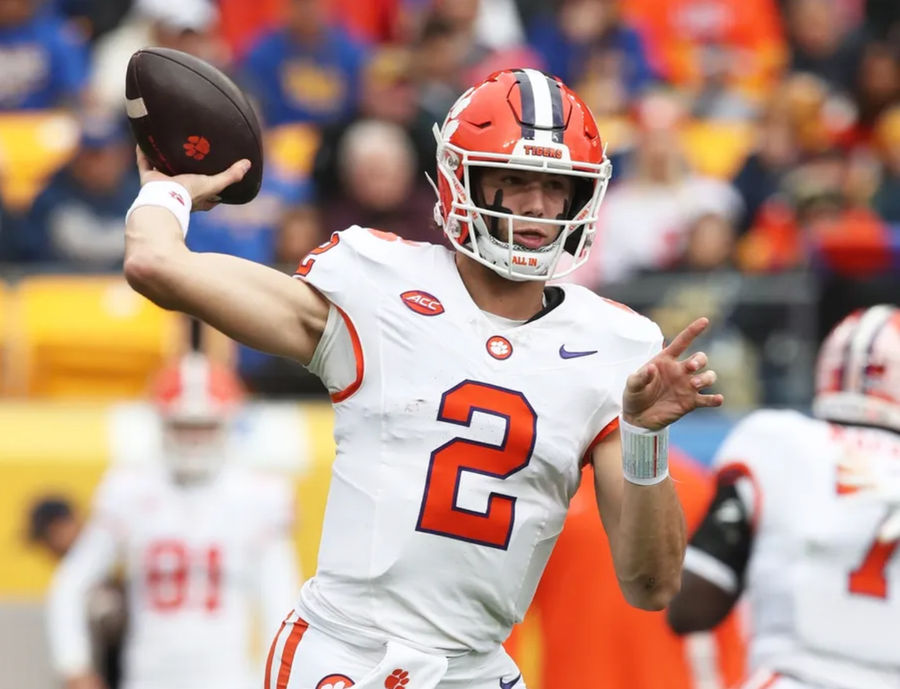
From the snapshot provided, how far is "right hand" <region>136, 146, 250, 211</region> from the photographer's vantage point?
130 inches

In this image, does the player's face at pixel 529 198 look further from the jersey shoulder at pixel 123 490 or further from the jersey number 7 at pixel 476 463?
the jersey shoulder at pixel 123 490

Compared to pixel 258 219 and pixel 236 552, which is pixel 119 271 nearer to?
pixel 258 219

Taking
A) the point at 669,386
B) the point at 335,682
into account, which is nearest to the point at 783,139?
the point at 669,386

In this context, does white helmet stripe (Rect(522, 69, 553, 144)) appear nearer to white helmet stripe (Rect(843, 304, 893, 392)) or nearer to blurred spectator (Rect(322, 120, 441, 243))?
white helmet stripe (Rect(843, 304, 893, 392))

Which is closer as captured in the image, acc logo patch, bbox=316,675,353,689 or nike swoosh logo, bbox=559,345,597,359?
acc logo patch, bbox=316,675,353,689

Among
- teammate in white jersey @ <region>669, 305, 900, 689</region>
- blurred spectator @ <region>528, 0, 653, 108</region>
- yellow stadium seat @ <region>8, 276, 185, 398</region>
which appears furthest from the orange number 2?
blurred spectator @ <region>528, 0, 653, 108</region>

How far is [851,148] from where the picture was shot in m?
9.59

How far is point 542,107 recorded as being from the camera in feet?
11.2

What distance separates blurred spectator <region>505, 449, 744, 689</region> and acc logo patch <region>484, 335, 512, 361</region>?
2421 mm

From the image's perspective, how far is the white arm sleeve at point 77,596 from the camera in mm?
6633

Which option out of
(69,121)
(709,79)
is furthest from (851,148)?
(69,121)

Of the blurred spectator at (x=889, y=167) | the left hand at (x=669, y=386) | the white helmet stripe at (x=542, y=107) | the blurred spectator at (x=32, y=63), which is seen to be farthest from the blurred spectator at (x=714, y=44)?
the left hand at (x=669, y=386)

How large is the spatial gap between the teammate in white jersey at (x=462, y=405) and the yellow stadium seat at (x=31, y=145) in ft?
17.8

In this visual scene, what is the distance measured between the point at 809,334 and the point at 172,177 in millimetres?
4441
